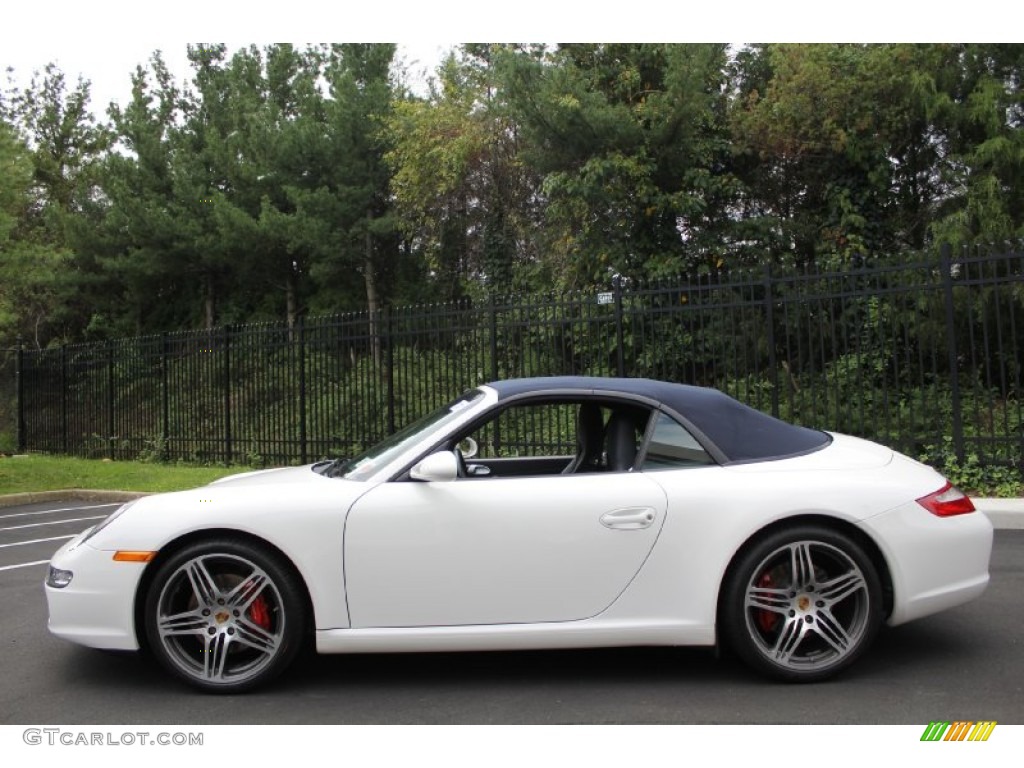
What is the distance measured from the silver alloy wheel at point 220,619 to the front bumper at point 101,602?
5.6 inches

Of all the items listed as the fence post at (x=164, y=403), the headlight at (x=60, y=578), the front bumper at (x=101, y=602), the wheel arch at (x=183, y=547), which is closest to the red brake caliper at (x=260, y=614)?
the wheel arch at (x=183, y=547)

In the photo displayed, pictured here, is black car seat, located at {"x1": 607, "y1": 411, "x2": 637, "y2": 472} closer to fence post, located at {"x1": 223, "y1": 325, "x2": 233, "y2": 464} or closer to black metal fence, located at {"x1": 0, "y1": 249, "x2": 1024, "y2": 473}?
black metal fence, located at {"x1": 0, "y1": 249, "x2": 1024, "y2": 473}

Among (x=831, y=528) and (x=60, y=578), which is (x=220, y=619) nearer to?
(x=60, y=578)

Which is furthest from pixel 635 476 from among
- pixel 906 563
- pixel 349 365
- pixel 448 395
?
pixel 349 365

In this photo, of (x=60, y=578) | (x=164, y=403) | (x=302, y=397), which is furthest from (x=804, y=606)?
(x=164, y=403)

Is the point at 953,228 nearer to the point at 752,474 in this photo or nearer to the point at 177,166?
the point at 752,474

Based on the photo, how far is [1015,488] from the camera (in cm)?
878

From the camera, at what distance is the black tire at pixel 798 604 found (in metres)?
3.72

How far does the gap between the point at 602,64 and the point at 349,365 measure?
26.5ft

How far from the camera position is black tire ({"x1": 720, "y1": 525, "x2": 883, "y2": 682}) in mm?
3721

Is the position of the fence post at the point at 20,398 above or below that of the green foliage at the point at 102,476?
above

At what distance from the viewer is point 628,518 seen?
3.75 m

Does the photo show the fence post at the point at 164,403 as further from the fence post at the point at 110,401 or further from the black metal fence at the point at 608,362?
the fence post at the point at 110,401

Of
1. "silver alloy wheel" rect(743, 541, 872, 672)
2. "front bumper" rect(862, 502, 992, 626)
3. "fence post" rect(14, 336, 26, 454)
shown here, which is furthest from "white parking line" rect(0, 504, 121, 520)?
"front bumper" rect(862, 502, 992, 626)
